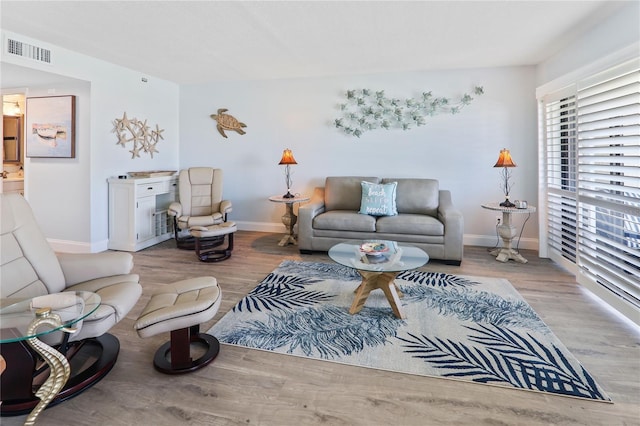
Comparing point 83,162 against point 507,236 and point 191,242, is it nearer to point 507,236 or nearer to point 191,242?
point 191,242

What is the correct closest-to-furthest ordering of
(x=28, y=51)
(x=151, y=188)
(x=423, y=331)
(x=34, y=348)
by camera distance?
(x=34, y=348) < (x=423, y=331) < (x=28, y=51) < (x=151, y=188)

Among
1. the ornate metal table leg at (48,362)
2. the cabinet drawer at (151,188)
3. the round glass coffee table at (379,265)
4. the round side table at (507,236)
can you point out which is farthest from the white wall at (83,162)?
the round side table at (507,236)

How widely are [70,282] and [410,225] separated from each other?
325 cm

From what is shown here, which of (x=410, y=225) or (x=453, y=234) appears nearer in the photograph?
(x=453, y=234)

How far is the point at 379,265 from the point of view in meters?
2.62

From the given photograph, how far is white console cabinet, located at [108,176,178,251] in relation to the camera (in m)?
4.51

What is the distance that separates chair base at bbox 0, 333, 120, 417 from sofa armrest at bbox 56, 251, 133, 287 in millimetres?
423

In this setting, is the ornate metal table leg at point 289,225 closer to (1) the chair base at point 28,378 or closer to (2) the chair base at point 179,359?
(2) the chair base at point 179,359

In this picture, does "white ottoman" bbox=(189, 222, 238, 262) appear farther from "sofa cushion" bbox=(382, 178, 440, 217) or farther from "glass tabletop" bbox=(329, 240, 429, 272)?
"sofa cushion" bbox=(382, 178, 440, 217)

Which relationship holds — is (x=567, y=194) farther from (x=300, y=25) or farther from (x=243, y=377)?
(x=243, y=377)

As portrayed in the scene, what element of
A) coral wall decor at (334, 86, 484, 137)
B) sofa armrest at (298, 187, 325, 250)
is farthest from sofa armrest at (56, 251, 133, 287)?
coral wall decor at (334, 86, 484, 137)

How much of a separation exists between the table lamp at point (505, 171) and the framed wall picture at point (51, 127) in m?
5.33

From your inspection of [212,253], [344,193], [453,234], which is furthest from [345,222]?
[212,253]

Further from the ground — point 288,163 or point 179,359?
point 288,163
